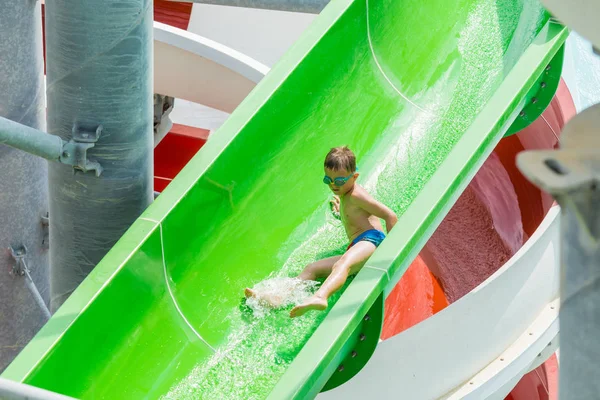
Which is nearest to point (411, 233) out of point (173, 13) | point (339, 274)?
point (339, 274)

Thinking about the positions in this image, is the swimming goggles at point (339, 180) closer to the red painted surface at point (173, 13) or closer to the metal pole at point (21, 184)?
the metal pole at point (21, 184)

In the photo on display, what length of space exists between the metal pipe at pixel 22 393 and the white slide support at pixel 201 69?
4.42 meters

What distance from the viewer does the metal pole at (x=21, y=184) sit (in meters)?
3.67

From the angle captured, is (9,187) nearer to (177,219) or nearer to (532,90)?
(177,219)

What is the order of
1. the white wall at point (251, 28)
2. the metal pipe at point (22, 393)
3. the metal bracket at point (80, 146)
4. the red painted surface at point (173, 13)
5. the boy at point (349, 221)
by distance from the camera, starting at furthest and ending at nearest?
the white wall at point (251, 28)
the red painted surface at point (173, 13)
the boy at point (349, 221)
the metal bracket at point (80, 146)
the metal pipe at point (22, 393)

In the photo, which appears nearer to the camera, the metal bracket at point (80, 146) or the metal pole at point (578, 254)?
the metal pole at point (578, 254)

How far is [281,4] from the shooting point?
424 centimetres

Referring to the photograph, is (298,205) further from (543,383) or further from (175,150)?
(175,150)

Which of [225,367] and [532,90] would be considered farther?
[532,90]

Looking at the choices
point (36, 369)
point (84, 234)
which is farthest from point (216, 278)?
point (36, 369)

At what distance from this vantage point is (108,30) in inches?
124

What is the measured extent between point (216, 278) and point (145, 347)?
54 cm

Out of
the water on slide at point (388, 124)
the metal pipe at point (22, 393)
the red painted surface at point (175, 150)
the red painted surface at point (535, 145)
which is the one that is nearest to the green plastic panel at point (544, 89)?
the water on slide at point (388, 124)

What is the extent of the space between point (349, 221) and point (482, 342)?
0.84 metres
